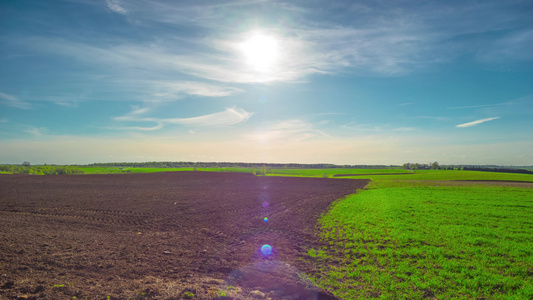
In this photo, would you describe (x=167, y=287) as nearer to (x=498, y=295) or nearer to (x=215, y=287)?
(x=215, y=287)

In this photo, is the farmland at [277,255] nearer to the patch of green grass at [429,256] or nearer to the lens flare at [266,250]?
the patch of green grass at [429,256]

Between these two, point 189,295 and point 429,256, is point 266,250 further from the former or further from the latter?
point 429,256

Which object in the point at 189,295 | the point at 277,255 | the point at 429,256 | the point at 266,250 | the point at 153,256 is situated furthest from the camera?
the point at 266,250

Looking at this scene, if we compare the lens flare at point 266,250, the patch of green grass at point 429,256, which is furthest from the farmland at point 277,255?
the lens flare at point 266,250

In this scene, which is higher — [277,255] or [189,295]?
[189,295]

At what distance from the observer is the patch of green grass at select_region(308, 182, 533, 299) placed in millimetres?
7582

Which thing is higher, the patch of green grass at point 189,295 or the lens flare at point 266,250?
the patch of green grass at point 189,295

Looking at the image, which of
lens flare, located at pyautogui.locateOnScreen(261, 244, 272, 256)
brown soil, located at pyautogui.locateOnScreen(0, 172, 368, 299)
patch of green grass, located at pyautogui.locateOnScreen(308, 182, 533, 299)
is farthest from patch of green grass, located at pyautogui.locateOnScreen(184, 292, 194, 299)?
lens flare, located at pyautogui.locateOnScreen(261, 244, 272, 256)

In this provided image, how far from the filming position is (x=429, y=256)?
10.1 metres

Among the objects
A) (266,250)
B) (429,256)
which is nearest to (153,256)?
(266,250)

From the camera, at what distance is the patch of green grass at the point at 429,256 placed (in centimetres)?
758

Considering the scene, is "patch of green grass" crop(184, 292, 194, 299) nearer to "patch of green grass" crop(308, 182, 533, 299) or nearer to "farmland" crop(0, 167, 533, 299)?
"farmland" crop(0, 167, 533, 299)

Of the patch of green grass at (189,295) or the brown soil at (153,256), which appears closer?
the patch of green grass at (189,295)

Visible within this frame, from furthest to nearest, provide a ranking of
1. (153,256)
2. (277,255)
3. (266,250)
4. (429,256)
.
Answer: (266,250), (277,255), (153,256), (429,256)
